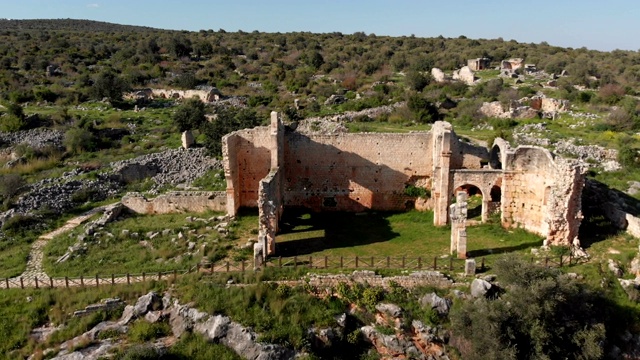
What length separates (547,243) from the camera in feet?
68.9

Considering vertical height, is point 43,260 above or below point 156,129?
A: below

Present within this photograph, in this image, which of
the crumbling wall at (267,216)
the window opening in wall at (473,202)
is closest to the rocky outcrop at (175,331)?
the crumbling wall at (267,216)

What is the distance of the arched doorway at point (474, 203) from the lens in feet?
80.9

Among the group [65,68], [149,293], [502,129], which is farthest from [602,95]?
[65,68]

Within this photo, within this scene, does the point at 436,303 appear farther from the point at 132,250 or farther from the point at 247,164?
the point at 132,250

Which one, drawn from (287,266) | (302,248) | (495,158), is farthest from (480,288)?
(495,158)

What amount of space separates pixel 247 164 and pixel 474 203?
37.4ft

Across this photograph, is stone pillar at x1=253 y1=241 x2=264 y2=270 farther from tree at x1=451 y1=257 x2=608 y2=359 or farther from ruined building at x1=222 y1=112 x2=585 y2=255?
tree at x1=451 y1=257 x2=608 y2=359

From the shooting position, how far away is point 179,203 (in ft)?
87.2

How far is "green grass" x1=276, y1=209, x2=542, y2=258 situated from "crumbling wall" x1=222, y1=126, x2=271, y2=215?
90.1 inches

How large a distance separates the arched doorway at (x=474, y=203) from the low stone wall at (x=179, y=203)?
454 inches

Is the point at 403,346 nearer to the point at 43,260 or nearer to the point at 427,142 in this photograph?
the point at 427,142

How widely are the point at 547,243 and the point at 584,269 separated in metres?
2.12

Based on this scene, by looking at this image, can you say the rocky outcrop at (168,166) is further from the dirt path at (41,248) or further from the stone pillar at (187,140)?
the dirt path at (41,248)
